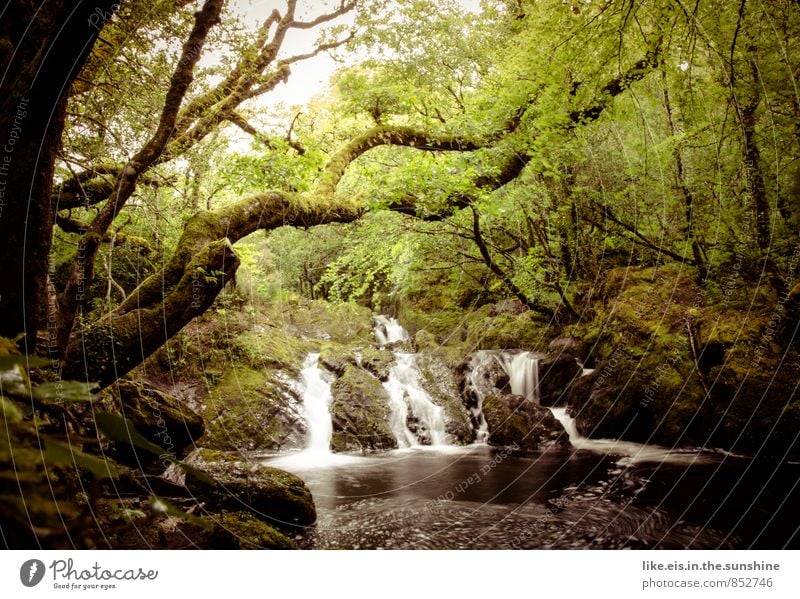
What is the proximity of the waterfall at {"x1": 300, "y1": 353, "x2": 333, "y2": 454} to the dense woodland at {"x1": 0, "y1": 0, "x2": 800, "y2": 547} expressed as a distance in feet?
3.18

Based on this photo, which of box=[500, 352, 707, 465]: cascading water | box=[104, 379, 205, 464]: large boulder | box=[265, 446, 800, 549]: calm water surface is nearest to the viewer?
box=[265, 446, 800, 549]: calm water surface

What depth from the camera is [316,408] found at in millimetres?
11367

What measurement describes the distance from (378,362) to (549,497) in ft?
24.8

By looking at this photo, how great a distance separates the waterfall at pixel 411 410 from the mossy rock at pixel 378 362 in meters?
0.18

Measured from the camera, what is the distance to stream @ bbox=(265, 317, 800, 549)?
5062mm

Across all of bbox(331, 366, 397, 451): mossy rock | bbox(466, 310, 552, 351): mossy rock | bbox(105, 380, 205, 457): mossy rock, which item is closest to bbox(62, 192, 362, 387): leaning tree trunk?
bbox(105, 380, 205, 457): mossy rock

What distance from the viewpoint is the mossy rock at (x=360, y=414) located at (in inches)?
411

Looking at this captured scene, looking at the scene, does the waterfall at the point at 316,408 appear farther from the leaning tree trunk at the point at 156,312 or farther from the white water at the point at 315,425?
the leaning tree trunk at the point at 156,312

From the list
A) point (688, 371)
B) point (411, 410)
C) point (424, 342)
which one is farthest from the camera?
point (424, 342)

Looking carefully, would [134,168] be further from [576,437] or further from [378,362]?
[576,437]

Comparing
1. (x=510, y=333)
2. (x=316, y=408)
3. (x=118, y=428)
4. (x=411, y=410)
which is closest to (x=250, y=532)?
(x=118, y=428)

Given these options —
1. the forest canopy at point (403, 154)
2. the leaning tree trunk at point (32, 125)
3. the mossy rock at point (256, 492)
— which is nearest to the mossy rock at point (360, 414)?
the forest canopy at point (403, 154)

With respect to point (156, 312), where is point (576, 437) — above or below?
below

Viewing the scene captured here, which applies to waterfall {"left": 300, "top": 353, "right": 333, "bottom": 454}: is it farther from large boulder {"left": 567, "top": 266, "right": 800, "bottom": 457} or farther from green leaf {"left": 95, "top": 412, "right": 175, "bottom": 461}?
green leaf {"left": 95, "top": 412, "right": 175, "bottom": 461}
